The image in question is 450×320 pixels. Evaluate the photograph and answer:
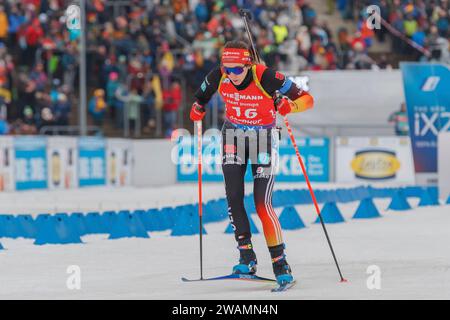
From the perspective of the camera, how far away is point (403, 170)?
96.9 ft

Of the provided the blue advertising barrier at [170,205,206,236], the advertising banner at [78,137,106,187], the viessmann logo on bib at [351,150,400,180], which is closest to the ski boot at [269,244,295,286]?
the blue advertising barrier at [170,205,206,236]

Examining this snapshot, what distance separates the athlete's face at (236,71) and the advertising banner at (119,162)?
18.1 meters

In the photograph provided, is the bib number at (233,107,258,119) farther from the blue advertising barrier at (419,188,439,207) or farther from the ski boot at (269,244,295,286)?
the blue advertising barrier at (419,188,439,207)

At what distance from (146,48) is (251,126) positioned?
67.8 feet

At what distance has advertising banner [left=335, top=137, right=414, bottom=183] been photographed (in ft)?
97.2

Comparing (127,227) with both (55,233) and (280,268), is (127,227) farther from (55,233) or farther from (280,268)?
(280,268)

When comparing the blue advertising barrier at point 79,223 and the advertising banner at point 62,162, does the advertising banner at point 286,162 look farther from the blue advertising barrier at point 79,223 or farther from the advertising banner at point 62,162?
the blue advertising barrier at point 79,223

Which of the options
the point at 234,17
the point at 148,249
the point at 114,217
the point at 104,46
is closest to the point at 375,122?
the point at 234,17

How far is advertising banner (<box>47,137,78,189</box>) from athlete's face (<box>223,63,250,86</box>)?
53.7 feet

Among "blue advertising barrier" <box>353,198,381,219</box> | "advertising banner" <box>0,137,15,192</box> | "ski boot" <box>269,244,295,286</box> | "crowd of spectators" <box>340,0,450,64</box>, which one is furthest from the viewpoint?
"crowd of spectators" <box>340,0,450,64</box>

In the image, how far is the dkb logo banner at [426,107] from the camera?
23.4m

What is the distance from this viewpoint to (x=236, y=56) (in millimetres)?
10219

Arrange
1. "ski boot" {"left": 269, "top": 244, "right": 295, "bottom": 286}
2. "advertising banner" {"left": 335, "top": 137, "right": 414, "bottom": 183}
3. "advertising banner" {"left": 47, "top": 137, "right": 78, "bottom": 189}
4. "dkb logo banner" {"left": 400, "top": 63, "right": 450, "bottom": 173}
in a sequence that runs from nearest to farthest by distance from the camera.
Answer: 1. "ski boot" {"left": 269, "top": 244, "right": 295, "bottom": 286}
2. "dkb logo banner" {"left": 400, "top": 63, "right": 450, "bottom": 173}
3. "advertising banner" {"left": 47, "top": 137, "right": 78, "bottom": 189}
4. "advertising banner" {"left": 335, "top": 137, "right": 414, "bottom": 183}

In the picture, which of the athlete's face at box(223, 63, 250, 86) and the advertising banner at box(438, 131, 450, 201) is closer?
the athlete's face at box(223, 63, 250, 86)
